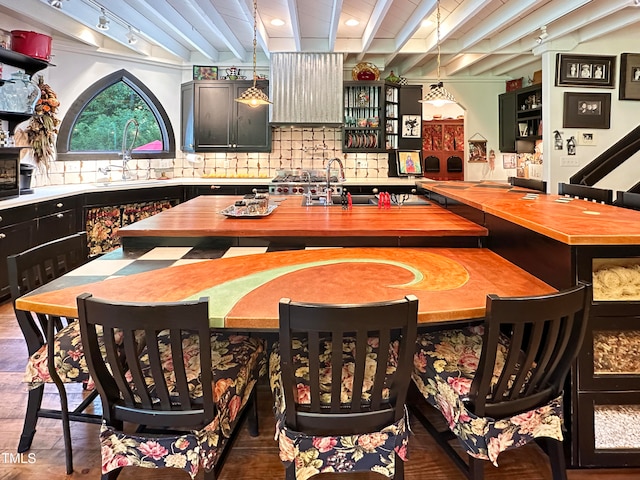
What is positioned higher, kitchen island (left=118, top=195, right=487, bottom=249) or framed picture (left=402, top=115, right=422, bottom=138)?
framed picture (left=402, top=115, right=422, bottom=138)

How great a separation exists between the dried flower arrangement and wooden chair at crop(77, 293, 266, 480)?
14.1 feet

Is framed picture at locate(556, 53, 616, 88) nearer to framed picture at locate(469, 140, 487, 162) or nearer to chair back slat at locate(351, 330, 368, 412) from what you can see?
framed picture at locate(469, 140, 487, 162)

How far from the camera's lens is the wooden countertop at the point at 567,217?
63.1 inches

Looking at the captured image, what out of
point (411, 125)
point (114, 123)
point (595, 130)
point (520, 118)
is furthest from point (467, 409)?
point (520, 118)

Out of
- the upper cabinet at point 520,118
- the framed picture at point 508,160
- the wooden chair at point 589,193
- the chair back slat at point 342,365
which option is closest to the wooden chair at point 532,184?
the wooden chair at point 589,193

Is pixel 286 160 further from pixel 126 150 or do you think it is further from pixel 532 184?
pixel 532 184

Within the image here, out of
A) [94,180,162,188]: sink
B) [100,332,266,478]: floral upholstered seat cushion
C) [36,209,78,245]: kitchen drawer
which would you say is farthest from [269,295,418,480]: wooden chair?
[94,180,162,188]: sink

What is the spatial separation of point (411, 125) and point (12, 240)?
192 inches

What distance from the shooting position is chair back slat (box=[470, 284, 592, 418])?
127 cm

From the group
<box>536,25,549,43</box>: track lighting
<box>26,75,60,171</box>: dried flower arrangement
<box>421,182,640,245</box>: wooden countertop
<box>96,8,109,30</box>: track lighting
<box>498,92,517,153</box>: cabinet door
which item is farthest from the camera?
<box>498,92,517,153</box>: cabinet door

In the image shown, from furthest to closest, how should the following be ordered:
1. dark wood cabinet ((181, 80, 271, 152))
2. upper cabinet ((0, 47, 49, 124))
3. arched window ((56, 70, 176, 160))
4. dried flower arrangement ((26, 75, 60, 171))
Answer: dark wood cabinet ((181, 80, 271, 152)), arched window ((56, 70, 176, 160)), dried flower arrangement ((26, 75, 60, 171)), upper cabinet ((0, 47, 49, 124))

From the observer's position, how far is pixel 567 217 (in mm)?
1978

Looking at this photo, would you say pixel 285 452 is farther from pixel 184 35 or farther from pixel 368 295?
pixel 184 35

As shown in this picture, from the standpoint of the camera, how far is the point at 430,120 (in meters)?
9.59
